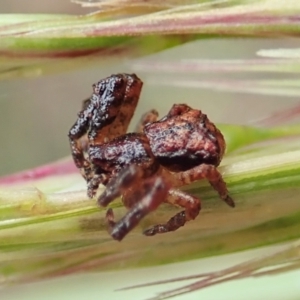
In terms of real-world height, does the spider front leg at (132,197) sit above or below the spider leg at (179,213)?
above

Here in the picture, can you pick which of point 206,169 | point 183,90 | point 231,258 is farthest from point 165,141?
point 183,90

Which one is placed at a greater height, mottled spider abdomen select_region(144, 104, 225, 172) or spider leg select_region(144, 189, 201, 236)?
mottled spider abdomen select_region(144, 104, 225, 172)

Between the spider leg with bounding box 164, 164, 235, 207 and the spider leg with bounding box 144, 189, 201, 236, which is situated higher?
the spider leg with bounding box 164, 164, 235, 207

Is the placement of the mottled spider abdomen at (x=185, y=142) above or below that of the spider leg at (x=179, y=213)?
above
